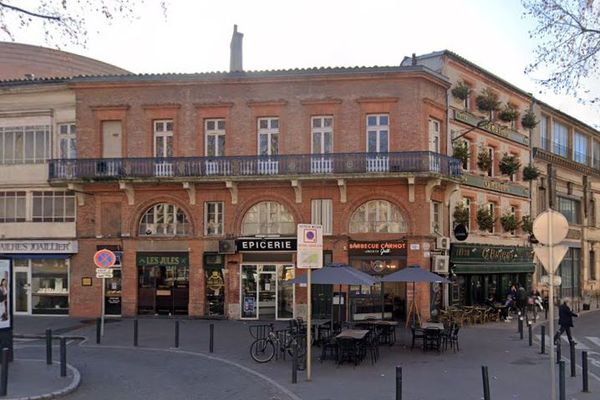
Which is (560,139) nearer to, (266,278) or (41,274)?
(266,278)

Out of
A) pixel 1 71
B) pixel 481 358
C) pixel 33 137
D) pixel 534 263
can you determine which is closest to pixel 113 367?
pixel 481 358

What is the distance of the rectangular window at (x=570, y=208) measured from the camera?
44544 millimetres

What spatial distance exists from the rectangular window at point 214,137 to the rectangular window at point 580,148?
90.3 ft

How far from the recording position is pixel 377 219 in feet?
94.3

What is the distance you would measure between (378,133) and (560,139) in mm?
20862

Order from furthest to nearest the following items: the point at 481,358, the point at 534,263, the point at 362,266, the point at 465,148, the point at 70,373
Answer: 1. the point at 534,263
2. the point at 465,148
3. the point at 362,266
4. the point at 481,358
5. the point at 70,373

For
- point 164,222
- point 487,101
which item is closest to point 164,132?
point 164,222

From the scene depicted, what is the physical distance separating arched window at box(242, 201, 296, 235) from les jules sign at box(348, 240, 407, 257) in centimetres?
274

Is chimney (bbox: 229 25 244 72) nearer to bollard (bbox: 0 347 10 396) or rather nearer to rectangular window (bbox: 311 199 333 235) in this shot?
rectangular window (bbox: 311 199 333 235)

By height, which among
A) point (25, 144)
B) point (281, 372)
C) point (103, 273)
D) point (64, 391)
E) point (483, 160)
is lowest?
point (281, 372)

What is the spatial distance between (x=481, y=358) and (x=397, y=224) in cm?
1075

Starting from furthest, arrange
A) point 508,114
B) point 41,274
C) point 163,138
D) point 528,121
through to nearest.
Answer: point 528,121
point 508,114
point 41,274
point 163,138

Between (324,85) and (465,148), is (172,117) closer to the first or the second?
(324,85)

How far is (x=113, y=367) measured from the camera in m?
16.5
